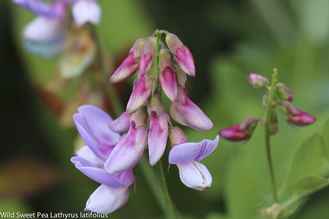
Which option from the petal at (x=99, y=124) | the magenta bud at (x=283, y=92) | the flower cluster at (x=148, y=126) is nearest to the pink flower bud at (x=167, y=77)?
the flower cluster at (x=148, y=126)

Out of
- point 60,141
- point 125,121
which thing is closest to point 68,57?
point 60,141

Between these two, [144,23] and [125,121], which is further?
[144,23]

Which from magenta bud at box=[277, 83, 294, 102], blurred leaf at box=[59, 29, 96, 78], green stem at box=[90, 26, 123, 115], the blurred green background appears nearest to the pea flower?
magenta bud at box=[277, 83, 294, 102]

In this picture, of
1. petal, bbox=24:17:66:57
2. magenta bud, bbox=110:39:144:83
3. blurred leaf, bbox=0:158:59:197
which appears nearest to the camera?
magenta bud, bbox=110:39:144:83

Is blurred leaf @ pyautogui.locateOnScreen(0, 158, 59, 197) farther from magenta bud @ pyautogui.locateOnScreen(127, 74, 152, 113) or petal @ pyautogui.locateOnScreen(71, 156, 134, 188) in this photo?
magenta bud @ pyautogui.locateOnScreen(127, 74, 152, 113)

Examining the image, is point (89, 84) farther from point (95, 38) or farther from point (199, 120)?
point (199, 120)

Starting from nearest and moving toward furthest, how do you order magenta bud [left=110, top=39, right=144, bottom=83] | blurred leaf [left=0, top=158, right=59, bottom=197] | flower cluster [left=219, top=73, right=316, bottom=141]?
magenta bud [left=110, top=39, right=144, bottom=83]
flower cluster [left=219, top=73, right=316, bottom=141]
blurred leaf [left=0, top=158, right=59, bottom=197]
